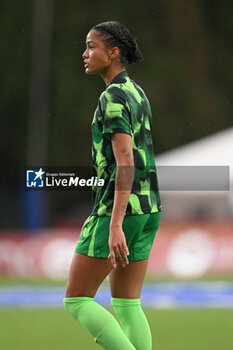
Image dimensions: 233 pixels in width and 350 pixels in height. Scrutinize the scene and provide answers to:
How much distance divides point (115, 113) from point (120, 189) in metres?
0.33

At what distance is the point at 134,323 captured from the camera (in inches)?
154

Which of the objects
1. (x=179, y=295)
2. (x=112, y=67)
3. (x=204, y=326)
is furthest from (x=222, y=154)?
(x=112, y=67)

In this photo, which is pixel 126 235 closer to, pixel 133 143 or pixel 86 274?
pixel 86 274

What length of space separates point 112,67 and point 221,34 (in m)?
21.0

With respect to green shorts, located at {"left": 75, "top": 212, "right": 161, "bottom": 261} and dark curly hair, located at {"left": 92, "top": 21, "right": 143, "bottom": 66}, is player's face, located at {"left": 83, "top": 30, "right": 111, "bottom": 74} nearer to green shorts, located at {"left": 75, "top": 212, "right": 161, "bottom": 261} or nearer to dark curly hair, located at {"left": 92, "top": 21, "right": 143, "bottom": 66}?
dark curly hair, located at {"left": 92, "top": 21, "right": 143, "bottom": 66}

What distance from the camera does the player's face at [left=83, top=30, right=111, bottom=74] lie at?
12.6 feet

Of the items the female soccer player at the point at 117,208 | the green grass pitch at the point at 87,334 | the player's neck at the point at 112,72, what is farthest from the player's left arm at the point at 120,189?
the green grass pitch at the point at 87,334

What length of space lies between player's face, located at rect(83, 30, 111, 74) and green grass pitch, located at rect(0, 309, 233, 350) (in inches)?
102

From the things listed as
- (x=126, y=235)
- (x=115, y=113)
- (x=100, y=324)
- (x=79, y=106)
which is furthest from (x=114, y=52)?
(x=79, y=106)

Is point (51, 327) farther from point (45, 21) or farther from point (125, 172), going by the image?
point (45, 21)

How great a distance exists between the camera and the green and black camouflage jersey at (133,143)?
368 centimetres

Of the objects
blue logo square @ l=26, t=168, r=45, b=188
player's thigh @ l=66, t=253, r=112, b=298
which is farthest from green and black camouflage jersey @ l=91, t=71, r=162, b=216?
blue logo square @ l=26, t=168, r=45, b=188

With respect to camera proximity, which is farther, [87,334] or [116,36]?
[87,334]

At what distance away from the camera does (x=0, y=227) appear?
19656mm
